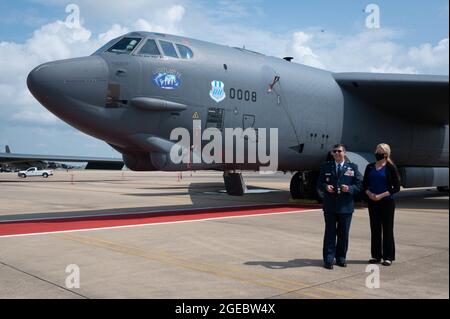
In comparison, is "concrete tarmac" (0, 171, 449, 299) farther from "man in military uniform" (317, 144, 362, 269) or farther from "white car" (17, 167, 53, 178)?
"white car" (17, 167, 53, 178)

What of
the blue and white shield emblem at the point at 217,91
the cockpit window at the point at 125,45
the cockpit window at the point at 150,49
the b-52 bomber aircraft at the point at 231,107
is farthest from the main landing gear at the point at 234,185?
the cockpit window at the point at 125,45

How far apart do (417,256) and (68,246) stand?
5.72 metres

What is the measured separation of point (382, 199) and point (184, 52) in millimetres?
7115

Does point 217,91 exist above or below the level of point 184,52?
below

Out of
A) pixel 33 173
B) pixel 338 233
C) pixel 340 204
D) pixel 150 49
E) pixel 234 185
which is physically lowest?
pixel 33 173

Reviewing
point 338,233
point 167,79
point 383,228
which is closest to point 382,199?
point 383,228

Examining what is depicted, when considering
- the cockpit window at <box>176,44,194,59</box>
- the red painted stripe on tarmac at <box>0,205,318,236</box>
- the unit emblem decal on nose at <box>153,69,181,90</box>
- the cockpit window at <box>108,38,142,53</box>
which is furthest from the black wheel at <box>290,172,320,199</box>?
the cockpit window at <box>108,38,142,53</box>

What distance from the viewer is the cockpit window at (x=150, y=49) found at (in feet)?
37.1

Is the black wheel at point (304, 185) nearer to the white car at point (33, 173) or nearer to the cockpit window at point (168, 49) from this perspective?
the cockpit window at point (168, 49)

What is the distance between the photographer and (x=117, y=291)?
198 inches

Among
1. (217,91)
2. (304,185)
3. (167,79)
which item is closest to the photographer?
(167,79)

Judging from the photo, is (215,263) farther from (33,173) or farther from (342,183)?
(33,173)

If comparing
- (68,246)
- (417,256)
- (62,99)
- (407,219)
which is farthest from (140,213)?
(417,256)

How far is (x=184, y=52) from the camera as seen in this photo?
11906 millimetres
